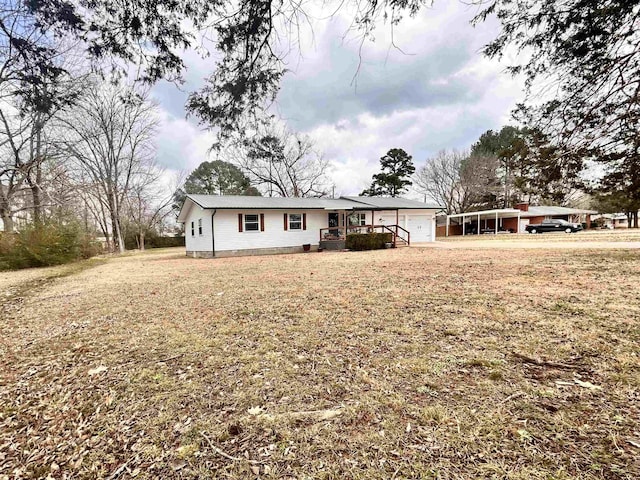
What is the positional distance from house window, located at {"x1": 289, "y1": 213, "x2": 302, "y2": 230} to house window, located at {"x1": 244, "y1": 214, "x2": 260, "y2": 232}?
1919mm

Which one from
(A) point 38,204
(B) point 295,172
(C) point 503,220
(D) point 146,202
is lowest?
(C) point 503,220

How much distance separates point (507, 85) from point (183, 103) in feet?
17.4

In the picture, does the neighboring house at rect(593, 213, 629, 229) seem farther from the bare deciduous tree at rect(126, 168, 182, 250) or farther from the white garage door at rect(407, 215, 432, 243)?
the bare deciduous tree at rect(126, 168, 182, 250)

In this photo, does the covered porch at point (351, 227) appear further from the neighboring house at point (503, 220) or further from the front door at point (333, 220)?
the neighboring house at point (503, 220)

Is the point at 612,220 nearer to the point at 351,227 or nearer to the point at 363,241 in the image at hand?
the point at 351,227

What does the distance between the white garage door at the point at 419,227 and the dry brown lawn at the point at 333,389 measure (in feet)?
55.3

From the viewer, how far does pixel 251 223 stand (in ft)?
53.5

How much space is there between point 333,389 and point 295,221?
1541 cm

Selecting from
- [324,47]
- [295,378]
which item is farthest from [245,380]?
[324,47]

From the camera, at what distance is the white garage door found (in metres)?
21.7

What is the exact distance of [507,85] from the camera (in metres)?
5.42

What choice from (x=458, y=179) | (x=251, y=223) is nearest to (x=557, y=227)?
(x=458, y=179)

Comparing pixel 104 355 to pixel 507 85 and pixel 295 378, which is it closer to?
pixel 295 378

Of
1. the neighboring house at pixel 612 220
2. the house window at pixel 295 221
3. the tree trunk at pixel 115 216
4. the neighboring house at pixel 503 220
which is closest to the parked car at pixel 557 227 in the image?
the neighboring house at pixel 503 220
